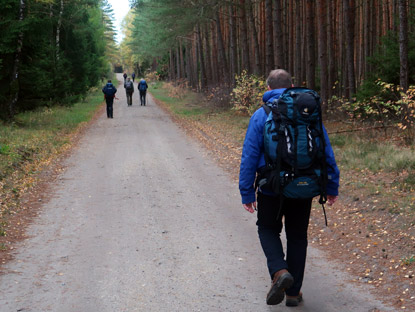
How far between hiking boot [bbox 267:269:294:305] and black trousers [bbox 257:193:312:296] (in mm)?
70

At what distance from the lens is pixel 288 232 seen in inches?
178

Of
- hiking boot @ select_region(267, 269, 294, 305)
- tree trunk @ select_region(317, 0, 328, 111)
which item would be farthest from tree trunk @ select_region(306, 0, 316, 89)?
hiking boot @ select_region(267, 269, 294, 305)

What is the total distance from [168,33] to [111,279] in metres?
28.8

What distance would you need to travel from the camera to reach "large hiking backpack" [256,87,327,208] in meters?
4.04

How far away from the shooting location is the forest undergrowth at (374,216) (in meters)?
5.15

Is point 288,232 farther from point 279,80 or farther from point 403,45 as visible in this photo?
point 403,45

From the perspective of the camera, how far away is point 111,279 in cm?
525

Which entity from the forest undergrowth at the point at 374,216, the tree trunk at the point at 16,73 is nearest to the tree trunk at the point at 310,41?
the forest undergrowth at the point at 374,216

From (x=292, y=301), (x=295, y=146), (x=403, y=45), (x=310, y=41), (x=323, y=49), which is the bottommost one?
(x=292, y=301)

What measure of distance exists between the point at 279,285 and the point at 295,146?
1.19 m

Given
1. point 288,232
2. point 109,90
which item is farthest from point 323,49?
point 288,232

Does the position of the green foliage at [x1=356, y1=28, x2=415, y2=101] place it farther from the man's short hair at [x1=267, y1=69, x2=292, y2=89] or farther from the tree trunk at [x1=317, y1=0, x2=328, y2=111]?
the man's short hair at [x1=267, y1=69, x2=292, y2=89]

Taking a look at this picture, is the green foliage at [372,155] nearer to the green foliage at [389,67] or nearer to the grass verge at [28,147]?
the green foliage at [389,67]

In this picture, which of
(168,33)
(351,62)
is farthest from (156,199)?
(168,33)
